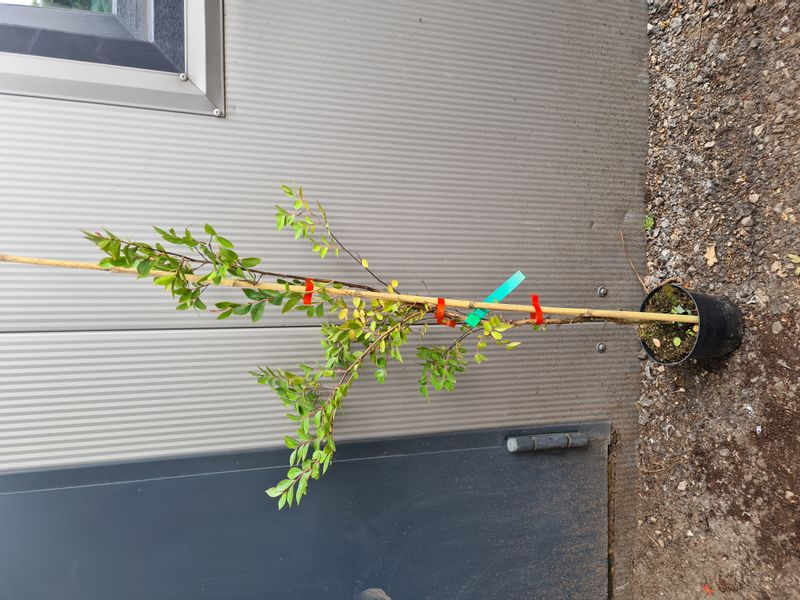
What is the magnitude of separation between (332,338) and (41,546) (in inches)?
31.9

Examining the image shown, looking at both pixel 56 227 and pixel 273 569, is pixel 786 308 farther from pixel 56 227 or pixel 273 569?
pixel 56 227

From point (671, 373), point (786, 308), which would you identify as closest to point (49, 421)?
point (671, 373)

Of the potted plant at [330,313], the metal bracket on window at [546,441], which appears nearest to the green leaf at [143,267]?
the potted plant at [330,313]

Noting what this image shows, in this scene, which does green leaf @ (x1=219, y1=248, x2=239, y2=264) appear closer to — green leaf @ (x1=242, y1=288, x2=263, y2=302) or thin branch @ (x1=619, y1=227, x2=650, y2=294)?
green leaf @ (x1=242, y1=288, x2=263, y2=302)

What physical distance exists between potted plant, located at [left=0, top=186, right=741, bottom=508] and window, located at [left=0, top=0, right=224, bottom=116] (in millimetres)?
324

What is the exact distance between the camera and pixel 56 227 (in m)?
1.17

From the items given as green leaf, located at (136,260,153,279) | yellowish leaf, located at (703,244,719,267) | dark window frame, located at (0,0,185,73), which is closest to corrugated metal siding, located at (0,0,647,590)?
dark window frame, located at (0,0,185,73)

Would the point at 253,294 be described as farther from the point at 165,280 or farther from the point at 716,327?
the point at 716,327

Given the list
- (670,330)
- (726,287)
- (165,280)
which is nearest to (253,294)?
(165,280)

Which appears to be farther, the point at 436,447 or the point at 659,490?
the point at 659,490

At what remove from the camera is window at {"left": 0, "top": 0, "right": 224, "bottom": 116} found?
113 centimetres

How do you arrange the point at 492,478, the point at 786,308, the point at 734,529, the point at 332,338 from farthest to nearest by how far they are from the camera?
the point at 492,478 < the point at 734,529 < the point at 786,308 < the point at 332,338

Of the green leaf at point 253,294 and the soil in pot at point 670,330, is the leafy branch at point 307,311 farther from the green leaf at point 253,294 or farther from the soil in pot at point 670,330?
the soil in pot at point 670,330

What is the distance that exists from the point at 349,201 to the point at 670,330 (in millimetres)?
958
